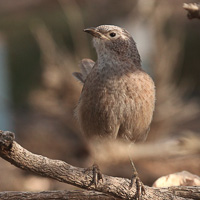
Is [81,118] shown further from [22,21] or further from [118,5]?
[22,21]

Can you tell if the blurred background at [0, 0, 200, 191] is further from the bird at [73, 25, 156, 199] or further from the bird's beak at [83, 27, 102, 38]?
the bird's beak at [83, 27, 102, 38]

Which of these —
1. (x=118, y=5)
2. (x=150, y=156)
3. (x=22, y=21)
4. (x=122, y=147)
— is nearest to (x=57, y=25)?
(x=22, y=21)

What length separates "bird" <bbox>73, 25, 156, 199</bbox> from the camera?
469 cm

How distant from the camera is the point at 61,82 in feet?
30.4

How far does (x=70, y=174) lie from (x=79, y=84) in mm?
5592

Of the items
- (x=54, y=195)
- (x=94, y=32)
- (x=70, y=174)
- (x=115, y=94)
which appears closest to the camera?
→ (x=70, y=174)

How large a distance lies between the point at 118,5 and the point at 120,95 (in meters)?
8.02

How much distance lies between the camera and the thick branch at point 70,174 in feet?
10.6

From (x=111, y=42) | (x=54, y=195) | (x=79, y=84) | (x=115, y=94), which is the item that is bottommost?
(x=54, y=195)

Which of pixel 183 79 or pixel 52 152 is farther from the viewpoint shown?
pixel 183 79

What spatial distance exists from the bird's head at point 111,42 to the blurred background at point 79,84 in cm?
156

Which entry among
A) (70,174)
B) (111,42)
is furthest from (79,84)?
(70,174)

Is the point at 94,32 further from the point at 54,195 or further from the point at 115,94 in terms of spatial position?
the point at 54,195

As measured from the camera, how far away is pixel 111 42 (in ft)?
16.1
